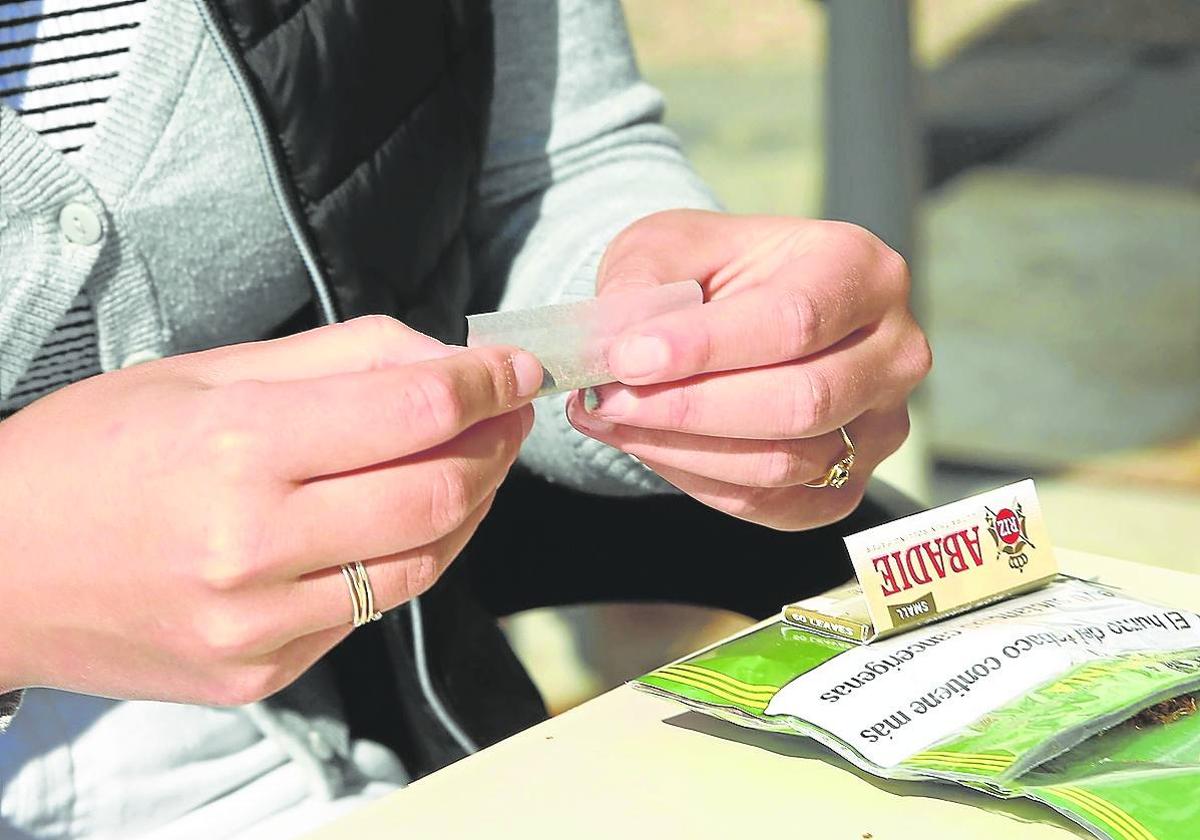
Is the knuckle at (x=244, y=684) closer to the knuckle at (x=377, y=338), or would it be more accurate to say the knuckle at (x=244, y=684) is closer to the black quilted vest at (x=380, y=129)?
the knuckle at (x=377, y=338)

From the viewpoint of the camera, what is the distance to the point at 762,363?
61 cm

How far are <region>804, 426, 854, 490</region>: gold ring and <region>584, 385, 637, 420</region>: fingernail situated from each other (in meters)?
0.13

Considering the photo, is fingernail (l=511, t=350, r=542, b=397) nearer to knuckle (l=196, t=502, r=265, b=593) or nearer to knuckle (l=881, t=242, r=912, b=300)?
knuckle (l=196, t=502, r=265, b=593)

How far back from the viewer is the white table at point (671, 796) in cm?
50

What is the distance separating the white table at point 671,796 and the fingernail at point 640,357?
0.15 m

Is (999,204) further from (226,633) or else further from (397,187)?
(226,633)

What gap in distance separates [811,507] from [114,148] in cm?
40

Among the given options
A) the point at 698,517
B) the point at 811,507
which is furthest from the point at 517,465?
the point at 811,507

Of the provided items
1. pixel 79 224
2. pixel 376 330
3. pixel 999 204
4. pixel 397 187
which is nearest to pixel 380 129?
pixel 397 187

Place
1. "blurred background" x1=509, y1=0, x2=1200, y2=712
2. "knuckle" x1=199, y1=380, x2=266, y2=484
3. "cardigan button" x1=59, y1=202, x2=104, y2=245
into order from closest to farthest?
"knuckle" x1=199, y1=380, x2=266, y2=484
"cardigan button" x1=59, y1=202, x2=104, y2=245
"blurred background" x1=509, y1=0, x2=1200, y2=712

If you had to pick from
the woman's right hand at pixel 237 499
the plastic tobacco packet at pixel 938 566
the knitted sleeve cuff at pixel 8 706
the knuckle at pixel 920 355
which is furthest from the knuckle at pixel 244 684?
the knuckle at pixel 920 355

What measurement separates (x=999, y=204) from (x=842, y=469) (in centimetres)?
266

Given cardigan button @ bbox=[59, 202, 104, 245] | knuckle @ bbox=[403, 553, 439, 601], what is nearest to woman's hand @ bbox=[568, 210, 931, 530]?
knuckle @ bbox=[403, 553, 439, 601]

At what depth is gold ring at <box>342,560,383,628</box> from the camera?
51 centimetres
